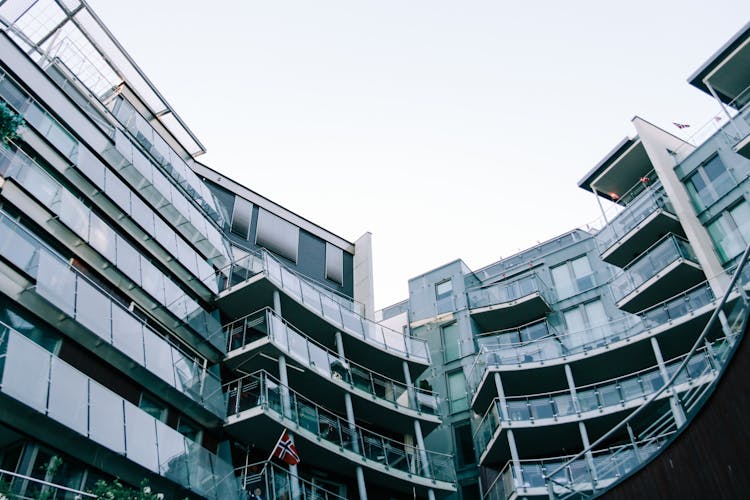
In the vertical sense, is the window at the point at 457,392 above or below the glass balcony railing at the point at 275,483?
above

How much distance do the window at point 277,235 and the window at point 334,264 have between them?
1.97 m

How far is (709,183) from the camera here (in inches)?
1120

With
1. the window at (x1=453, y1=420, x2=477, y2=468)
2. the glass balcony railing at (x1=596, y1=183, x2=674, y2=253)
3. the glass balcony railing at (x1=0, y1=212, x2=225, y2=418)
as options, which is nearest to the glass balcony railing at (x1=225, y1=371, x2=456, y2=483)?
the glass balcony railing at (x1=0, y1=212, x2=225, y2=418)

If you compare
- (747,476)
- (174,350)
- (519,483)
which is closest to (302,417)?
(174,350)

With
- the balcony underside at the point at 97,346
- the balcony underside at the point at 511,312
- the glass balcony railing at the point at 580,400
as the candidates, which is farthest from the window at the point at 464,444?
the balcony underside at the point at 97,346

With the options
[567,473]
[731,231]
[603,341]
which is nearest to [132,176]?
[567,473]

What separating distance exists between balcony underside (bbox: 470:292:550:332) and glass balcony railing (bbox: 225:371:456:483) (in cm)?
960

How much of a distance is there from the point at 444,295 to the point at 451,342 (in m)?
3.03

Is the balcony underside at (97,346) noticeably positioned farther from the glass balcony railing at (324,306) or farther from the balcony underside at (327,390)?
the glass balcony railing at (324,306)

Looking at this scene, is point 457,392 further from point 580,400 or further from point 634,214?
point 634,214

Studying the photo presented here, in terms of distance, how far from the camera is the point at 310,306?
992 inches

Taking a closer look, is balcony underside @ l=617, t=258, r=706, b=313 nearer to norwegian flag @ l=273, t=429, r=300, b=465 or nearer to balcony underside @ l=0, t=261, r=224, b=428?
norwegian flag @ l=273, t=429, r=300, b=465

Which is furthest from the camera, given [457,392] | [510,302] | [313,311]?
[510,302]

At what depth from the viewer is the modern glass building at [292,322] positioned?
15.1 metres
